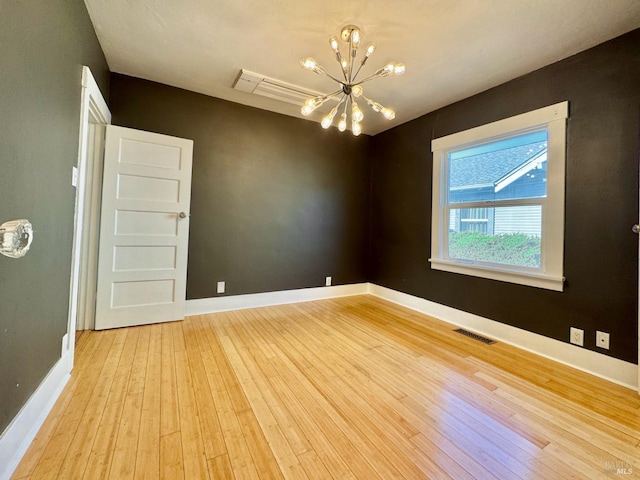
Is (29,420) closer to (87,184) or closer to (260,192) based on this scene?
(87,184)

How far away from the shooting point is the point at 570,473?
1.18m

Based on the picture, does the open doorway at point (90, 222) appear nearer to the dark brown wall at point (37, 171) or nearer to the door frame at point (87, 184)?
the door frame at point (87, 184)

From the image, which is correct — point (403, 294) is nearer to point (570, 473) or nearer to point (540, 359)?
A: point (540, 359)

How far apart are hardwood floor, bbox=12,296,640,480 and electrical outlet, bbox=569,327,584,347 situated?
9.2 inches

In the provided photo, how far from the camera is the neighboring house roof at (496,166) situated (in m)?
2.48

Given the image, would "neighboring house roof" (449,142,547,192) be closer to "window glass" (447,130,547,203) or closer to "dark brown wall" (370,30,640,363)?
"window glass" (447,130,547,203)

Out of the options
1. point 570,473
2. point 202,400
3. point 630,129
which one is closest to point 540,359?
point 570,473

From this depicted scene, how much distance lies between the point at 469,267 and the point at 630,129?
1568 mm

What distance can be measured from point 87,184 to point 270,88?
1.97 meters

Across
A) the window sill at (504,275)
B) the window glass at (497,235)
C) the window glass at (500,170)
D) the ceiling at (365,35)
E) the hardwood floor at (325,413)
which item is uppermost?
the ceiling at (365,35)

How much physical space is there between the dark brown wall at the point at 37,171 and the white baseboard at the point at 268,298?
140cm

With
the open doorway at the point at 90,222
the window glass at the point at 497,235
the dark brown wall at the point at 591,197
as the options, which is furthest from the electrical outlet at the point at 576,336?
the open doorway at the point at 90,222

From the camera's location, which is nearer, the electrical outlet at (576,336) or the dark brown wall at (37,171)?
the dark brown wall at (37,171)

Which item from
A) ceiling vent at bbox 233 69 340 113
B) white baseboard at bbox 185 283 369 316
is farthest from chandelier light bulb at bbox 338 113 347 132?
white baseboard at bbox 185 283 369 316
